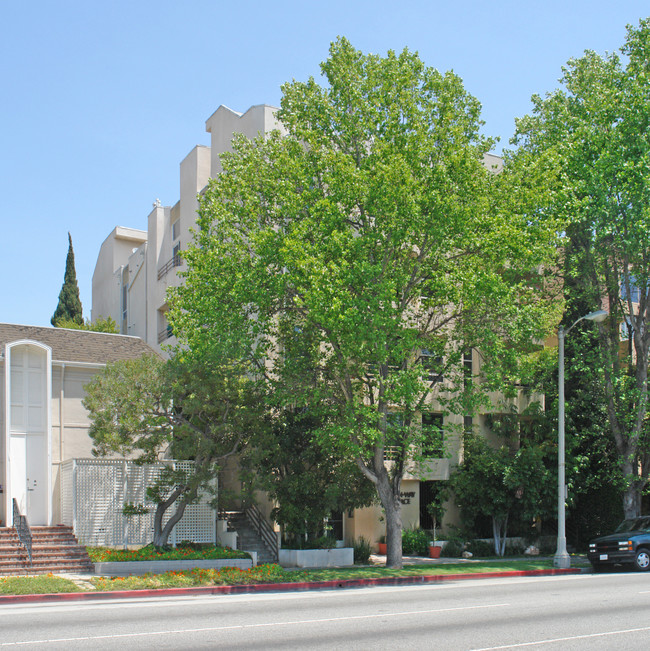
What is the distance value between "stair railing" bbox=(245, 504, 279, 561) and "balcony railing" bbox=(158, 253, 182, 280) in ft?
46.0

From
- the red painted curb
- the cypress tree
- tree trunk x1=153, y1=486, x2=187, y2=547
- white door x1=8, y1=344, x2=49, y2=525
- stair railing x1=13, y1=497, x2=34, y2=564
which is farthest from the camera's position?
the cypress tree

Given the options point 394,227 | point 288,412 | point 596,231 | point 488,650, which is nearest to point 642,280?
point 596,231

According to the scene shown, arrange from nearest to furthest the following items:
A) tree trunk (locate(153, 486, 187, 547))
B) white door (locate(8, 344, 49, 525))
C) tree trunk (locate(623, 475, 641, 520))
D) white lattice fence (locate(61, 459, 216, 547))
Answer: tree trunk (locate(153, 486, 187, 547))
white lattice fence (locate(61, 459, 216, 547))
white door (locate(8, 344, 49, 525))
tree trunk (locate(623, 475, 641, 520))

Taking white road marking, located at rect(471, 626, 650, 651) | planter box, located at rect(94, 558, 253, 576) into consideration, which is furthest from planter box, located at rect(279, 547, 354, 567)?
white road marking, located at rect(471, 626, 650, 651)

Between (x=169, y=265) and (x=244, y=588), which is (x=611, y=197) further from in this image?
(x=169, y=265)

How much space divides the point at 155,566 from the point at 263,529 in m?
5.50

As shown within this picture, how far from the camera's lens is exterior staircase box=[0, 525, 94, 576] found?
20.4 meters

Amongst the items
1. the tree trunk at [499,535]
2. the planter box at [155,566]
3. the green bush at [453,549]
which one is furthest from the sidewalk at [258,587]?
the green bush at [453,549]

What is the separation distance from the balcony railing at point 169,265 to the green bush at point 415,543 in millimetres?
16506

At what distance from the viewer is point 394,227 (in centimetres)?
2102

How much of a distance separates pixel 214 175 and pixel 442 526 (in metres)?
18.6

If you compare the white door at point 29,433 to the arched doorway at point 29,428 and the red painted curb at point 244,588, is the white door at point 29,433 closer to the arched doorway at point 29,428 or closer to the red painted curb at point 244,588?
the arched doorway at point 29,428

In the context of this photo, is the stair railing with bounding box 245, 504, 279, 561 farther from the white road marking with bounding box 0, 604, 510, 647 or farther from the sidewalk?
the white road marking with bounding box 0, 604, 510, 647

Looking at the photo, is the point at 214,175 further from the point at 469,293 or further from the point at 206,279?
the point at 469,293
